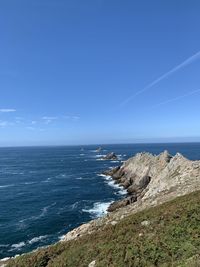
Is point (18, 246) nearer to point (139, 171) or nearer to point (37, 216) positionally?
point (37, 216)

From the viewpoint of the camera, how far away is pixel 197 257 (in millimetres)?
18719

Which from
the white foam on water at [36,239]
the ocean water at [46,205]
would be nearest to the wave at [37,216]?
the ocean water at [46,205]

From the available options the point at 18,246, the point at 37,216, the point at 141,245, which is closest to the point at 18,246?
the point at 18,246

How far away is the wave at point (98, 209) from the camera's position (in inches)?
2417

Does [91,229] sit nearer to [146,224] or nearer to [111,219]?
[111,219]

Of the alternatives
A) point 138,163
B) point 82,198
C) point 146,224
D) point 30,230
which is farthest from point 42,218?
point 138,163

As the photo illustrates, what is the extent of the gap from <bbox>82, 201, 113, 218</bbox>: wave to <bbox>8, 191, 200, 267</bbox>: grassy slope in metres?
31.7

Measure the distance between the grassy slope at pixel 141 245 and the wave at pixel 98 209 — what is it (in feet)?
104

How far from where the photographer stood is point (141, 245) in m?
23.2

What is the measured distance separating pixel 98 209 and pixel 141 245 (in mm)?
43391

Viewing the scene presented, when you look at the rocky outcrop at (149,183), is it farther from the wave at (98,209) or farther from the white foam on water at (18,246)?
the white foam on water at (18,246)

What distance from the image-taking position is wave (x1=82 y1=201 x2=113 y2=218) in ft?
201

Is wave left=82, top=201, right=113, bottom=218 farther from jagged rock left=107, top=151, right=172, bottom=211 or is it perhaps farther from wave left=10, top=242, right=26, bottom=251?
wave left=10, top=242, right=26, bottom=251

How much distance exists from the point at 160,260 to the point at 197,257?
10.4 ft
